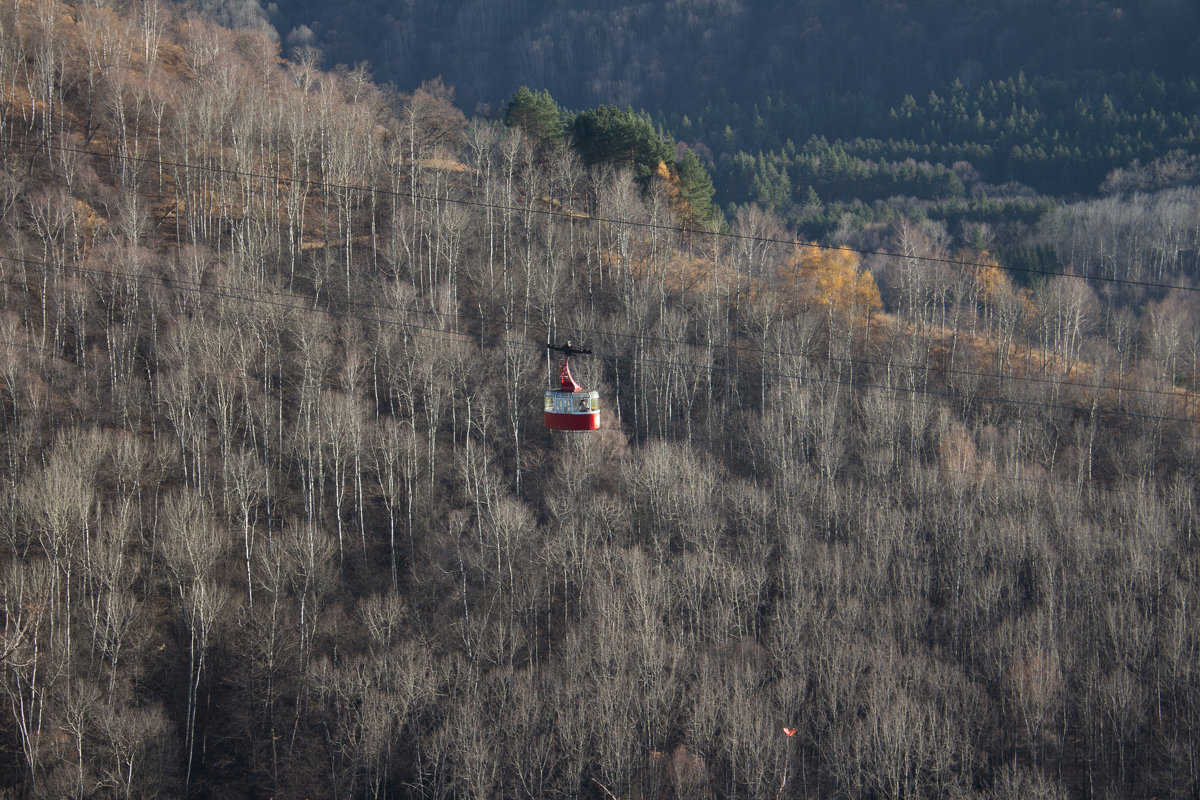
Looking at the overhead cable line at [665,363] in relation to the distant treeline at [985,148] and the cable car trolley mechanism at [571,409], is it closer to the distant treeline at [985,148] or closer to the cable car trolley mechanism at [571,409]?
the cable car trolley mechanism at [571,409]

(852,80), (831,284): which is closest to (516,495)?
(831,284)

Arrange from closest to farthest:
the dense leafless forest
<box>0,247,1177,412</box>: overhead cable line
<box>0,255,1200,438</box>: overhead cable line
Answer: the dense leafless forest
<box>0,255,1200,438</box>: overhead cable line
<box>0,247,1177,412</box>: overhead cable line

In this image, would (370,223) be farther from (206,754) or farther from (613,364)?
(206,754)

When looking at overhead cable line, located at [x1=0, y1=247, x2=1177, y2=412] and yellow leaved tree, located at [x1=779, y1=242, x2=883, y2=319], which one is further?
yellow leaved tree, located at [x1=779, y1=242, x2=883, y2=319]

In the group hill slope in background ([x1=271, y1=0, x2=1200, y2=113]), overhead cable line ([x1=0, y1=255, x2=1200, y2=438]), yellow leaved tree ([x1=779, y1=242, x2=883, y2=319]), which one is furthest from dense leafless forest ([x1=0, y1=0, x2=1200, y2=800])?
hill slope in background ([x1=271, y1=0, x2=1200, y2=113])

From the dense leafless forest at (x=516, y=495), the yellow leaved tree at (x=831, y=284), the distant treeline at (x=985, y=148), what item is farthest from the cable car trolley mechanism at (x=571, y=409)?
the distant treeline at (x=985, y=148)

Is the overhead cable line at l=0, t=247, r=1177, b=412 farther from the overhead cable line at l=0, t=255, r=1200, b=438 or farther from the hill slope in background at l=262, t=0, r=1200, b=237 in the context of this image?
the hill slope in background at l=262, t=0, r=1200, b=237

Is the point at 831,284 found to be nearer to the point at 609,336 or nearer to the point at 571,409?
the point at 609,336
